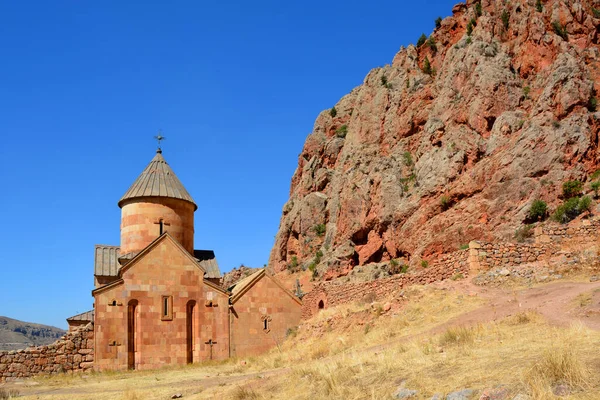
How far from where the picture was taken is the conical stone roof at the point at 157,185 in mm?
29130

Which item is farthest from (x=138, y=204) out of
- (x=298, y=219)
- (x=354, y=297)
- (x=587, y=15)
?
(x=587, y=15)

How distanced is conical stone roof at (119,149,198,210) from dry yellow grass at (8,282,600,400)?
10224mm

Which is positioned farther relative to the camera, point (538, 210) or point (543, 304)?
point (538, 210)

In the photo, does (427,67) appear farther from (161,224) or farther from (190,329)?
(190,329)

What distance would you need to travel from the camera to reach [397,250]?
3136 cm

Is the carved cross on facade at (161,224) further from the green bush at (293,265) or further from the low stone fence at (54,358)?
the green bush at (293,265)

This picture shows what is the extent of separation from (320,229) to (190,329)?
16.4 metres

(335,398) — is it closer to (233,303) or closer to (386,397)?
(386,397)

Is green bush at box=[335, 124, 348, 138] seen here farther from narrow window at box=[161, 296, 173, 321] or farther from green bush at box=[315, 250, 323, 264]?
narrow window at box=[161, 296, 173, 321]

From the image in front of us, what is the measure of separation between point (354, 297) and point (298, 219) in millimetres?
19144

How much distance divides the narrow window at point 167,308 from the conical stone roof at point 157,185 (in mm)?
5334

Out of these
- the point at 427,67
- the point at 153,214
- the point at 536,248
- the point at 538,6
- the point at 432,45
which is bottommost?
the point at 536,248

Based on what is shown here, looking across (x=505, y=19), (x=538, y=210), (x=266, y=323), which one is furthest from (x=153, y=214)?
(x=505, y=19)

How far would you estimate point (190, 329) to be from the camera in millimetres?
26812
